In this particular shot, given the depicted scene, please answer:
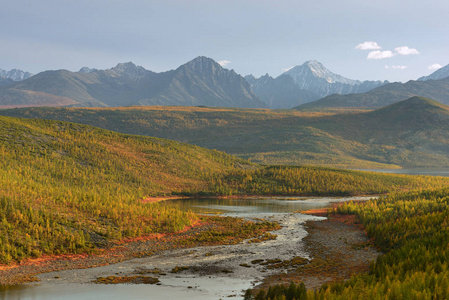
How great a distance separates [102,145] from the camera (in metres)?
99.4

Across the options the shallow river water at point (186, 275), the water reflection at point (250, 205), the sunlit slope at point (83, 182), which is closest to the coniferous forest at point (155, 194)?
the sunlit slope at point (83, 182)

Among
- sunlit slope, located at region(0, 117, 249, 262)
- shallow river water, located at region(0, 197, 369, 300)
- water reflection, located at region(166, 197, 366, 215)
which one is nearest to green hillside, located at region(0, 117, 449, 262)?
sunlit slope, located at region(0, 117, 249, 262)

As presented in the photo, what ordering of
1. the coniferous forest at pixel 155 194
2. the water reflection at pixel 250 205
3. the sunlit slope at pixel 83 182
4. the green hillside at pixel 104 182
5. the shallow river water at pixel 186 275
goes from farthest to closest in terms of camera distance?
the water reflection at pixel 250 205, the green hillside at pixel 104 182, the sunlit slope at pixel 83 182, the shallow river water at pixel 186 275, the coniferous forest at pixel 155 194

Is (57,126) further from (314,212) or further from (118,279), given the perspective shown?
(118,279)

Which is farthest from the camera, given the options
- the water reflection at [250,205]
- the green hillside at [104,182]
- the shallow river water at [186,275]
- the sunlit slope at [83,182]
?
the water reflection at [250,205]

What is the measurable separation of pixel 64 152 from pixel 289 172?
52.3 metres

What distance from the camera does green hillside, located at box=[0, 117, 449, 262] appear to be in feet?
122

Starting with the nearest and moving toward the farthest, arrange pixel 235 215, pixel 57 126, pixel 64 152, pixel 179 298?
1. pixel 179 298
2. pixel 235 215
3. pixel 64 152
4. pixel 57 126

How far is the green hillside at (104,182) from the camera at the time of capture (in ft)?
122

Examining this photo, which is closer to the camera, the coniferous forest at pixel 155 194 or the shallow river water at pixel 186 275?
the coniferous forest at pixel 155 194

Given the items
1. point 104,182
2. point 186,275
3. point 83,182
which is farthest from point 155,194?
point 186,275

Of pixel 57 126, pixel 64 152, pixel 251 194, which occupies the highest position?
pixel 57 126

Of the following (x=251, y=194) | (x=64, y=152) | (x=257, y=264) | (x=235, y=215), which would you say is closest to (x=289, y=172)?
(x=251, y=194)

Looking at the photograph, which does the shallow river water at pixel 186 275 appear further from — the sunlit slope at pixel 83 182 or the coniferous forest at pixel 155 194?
the sunlit slope at pixel 83 182
